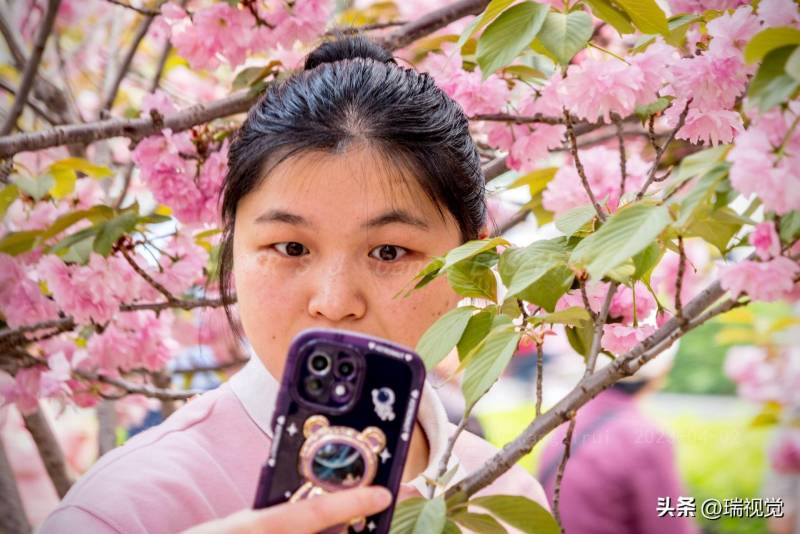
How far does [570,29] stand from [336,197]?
0.26 metres

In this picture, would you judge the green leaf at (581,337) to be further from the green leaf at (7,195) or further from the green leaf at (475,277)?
the green leaf at (7,195)

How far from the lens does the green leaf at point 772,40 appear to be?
1.94 feet

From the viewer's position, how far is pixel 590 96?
0.93m

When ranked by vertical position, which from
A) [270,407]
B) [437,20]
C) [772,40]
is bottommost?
[270,407]

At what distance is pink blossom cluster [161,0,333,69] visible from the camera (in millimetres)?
1395

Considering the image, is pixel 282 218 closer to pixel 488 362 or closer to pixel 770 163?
pixel 488 362

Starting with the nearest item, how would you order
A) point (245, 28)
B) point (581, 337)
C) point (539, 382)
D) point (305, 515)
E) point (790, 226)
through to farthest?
point (305, 515) → point (790, 226) → point (539, 382) → point (581, 337) → point (245, 28)

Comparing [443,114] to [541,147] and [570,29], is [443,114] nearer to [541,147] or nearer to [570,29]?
[570,29]

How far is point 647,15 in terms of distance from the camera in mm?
854

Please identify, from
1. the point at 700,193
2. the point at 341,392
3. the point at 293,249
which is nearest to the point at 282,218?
the point at 293,249

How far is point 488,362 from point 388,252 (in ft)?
0.57

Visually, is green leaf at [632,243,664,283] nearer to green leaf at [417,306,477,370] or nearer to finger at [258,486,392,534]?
green leaf at [417,306,477,370]

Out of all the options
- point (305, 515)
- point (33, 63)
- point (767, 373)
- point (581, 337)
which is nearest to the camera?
point (305, 515)

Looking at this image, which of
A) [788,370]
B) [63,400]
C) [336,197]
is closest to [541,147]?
[336,197]
